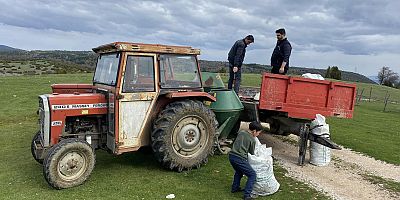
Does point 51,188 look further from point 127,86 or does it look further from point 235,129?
point 235,129

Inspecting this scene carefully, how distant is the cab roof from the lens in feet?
21.3

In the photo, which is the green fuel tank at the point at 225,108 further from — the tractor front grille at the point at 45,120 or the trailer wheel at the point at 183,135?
the tractor front grille at the point at 45,120

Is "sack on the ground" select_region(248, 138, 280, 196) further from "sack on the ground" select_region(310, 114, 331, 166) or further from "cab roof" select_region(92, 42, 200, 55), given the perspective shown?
"cab roof" select_region(92, 42, 200, 55)

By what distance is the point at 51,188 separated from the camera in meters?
6.10

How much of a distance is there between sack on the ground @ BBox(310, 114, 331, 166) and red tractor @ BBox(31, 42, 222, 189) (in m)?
2.37

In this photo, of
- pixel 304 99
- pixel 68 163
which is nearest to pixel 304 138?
pixel 304 99

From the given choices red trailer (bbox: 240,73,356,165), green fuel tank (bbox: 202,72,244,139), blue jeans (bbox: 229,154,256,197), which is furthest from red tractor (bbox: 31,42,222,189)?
red trailer (bbox: 240,73,356,165)

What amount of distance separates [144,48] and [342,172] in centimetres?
501

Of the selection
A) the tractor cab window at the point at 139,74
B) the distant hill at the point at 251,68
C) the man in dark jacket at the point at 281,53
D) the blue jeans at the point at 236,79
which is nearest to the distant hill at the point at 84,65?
the distant hill at the point at 251,68

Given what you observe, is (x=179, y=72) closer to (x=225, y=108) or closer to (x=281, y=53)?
(x=225, y=108)

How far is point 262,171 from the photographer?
20.3 feet

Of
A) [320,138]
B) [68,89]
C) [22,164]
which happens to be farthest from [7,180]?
[320,138]

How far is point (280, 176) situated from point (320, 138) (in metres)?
1.31

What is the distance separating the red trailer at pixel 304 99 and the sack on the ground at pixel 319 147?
12 centimetres
